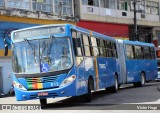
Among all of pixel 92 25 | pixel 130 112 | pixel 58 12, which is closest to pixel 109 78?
pixel 130 112

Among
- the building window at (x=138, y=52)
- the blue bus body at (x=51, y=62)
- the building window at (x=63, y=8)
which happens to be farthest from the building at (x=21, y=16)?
the blue bus body at (x=51, y=62)

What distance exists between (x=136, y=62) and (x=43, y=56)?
13566 mm

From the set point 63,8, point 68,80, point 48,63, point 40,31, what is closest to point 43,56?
point 48,63

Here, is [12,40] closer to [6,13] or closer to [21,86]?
[21,86]

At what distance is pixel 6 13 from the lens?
3469 centimetres

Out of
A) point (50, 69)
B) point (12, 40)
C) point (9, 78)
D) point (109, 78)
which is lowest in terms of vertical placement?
point (9, 78)

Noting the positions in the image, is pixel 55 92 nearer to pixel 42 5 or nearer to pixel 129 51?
pixel 129 51

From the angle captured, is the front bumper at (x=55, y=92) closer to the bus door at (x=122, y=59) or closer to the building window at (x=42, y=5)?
Answer: the bus door at (x=122, y=59)

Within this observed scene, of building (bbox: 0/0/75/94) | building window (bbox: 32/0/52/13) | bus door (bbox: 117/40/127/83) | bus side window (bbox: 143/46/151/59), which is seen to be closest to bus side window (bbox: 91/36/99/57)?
bus door (bbox: 117/40/127/83)

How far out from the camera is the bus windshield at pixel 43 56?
1589 centimetres

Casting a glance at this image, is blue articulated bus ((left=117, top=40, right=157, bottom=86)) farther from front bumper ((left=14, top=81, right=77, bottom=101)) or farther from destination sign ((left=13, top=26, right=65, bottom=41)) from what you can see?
front bumper ((left=14, top=81, right=77, bottom=101))

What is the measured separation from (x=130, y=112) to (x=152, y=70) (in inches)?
758

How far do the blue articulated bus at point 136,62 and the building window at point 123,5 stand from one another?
17.5m

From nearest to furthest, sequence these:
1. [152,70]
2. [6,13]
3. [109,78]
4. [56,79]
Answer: [56,79] → [109,78] → [152,70] → [6,13]
